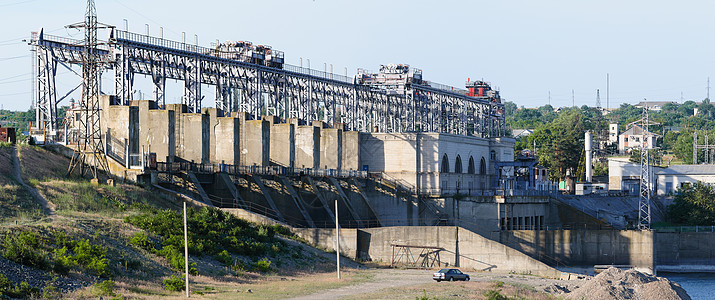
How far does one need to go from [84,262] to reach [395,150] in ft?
185

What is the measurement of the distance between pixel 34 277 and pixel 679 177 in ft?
368

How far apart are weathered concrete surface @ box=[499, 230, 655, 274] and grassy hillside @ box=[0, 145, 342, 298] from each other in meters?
24.6

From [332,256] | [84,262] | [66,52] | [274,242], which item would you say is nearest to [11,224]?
→ [84,262]

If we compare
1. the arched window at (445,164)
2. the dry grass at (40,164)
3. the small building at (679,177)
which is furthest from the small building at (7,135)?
the small building at (679,177)

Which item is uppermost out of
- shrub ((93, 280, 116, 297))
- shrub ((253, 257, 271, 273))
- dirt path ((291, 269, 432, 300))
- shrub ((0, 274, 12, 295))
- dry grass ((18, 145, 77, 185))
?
dry grass ((18, 145, 77, 185))

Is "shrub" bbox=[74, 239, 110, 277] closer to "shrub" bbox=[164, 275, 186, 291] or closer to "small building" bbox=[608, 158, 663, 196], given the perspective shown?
"shrub" bbox=[164, 275, 186, 291]

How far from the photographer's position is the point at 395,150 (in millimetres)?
95938

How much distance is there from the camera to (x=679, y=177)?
133 m


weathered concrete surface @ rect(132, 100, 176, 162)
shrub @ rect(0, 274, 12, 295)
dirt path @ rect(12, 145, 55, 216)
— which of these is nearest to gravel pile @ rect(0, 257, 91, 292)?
shrub @ rect(0, 274, 12, 295)

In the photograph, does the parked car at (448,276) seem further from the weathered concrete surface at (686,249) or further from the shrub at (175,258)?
the weathered concrete surface at (686,249)

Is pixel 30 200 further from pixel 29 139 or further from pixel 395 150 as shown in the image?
pixel 395 150

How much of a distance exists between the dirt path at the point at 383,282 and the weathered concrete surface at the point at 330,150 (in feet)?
102

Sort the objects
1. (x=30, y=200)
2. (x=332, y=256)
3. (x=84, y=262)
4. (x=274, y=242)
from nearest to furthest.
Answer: (x=84, y=262)
(x=30, y=200)
(x=274, y=242)
(x=332, y=256)

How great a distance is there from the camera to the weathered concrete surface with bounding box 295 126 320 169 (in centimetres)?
9000
